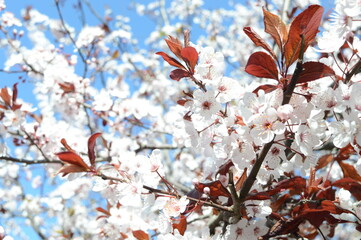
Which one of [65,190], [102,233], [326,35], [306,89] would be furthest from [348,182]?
[65,190]

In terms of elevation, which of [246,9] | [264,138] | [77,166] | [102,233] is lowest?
[102,233]

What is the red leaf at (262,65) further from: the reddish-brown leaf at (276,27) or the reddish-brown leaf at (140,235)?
the reddish-brown leaf at (140,235)

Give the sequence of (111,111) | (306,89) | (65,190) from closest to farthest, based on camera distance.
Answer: (306,89)
(111,111)
(65,190)

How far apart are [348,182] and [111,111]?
184cm

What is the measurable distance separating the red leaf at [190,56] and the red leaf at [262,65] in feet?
0.47

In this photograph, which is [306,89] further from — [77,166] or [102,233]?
[102,233]

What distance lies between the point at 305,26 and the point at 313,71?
0.38 ft

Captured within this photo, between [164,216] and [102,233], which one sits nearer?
[164,216]

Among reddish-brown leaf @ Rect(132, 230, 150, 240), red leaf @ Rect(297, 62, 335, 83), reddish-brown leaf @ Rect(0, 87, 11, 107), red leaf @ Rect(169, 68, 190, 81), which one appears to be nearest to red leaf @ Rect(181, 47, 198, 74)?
red leaf @ Rect(169, 68, 190, 81)

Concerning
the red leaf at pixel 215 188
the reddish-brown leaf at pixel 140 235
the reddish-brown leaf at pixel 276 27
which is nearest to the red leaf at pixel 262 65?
the reddish-brown leaf at pixel 276 27

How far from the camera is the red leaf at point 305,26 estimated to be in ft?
2.84

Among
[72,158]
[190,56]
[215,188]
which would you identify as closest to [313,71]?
[190,56]

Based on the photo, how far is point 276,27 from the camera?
0.92m

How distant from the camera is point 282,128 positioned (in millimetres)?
890
